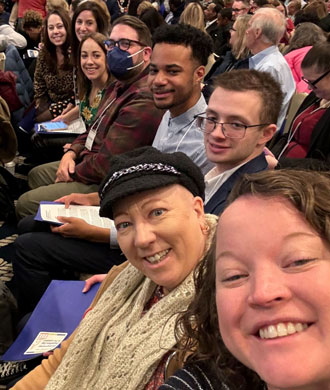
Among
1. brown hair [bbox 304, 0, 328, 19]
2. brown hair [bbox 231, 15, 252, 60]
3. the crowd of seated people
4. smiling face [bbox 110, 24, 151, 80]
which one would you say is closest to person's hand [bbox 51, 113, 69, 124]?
the crowd of seated people

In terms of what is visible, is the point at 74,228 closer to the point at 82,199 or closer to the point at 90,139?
the point at 82,199

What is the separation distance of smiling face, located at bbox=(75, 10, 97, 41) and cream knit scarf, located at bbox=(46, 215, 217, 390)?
289 centimetres

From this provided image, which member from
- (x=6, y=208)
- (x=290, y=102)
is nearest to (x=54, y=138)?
(x=6, y=208)

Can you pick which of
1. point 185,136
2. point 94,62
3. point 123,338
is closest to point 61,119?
point 94,62

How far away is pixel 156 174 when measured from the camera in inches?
50.3

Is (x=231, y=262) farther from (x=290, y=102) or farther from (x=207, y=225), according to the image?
(x=290, y=102)

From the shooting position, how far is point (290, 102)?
326cm

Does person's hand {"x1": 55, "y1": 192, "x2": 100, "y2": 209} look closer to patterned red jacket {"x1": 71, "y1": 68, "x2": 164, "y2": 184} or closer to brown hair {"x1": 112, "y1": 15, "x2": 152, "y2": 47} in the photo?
patterned red jacket {"x1": 71, "y1": 68, "x2": 164, "y2": 184}

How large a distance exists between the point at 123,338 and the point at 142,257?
0.67ft

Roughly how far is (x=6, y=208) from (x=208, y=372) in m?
2.75

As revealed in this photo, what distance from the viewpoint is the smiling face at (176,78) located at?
7.30ft

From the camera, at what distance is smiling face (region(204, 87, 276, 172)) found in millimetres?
1720

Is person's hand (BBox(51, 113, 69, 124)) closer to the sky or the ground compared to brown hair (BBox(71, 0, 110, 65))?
closer to the ground

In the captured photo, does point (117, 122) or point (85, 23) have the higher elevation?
point (85, 23)
